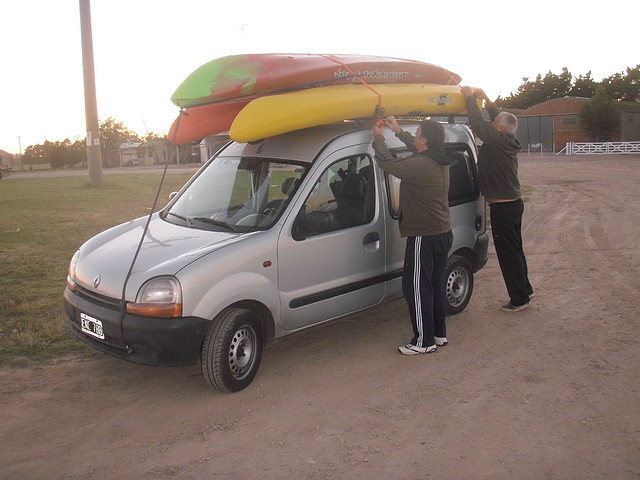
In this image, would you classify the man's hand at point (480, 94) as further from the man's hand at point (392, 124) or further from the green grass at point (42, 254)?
the green grass at point (42, 254)

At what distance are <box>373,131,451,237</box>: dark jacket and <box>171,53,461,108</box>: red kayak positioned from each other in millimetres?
752

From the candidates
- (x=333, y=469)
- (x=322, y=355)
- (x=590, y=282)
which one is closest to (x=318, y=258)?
(x=322, y=355)

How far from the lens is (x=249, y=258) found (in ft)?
15.0

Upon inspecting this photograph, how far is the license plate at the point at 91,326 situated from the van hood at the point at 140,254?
0.67 feet

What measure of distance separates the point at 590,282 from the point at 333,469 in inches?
199

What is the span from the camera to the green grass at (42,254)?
5.73 metres

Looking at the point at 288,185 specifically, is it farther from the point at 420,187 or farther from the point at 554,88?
the point at 554,88

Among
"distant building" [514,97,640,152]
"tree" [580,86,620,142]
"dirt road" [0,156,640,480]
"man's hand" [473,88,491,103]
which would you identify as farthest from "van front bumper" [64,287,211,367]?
"distant building" [514,97,640,152]

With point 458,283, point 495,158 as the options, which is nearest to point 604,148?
point 495,158

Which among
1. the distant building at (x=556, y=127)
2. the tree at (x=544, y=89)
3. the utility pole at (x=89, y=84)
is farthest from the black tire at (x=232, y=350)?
the tree at (x=544, y=89)

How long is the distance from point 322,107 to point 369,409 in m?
2.37

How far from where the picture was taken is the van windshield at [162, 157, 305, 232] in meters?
5.01

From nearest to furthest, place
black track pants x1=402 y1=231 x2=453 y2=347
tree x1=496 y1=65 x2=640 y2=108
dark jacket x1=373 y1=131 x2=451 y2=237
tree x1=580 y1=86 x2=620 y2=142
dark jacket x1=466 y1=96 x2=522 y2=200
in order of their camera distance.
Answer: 1. dark jacket x1=373 y1=131 x2=451 y2=237
2. black track pants x1=402 y1=231 x2=453 y2=347
3. dark jacket x1=466 y1=96 x2=522 y2=200
4. tree x1=580 y1=86 x2=620 y2=142
5. tree x1=496 y1=65 x2=640 y2=108

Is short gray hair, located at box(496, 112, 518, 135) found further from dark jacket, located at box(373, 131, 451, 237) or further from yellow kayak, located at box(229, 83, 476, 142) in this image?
dark jacket, located at box(373, 131, 451, 237)
